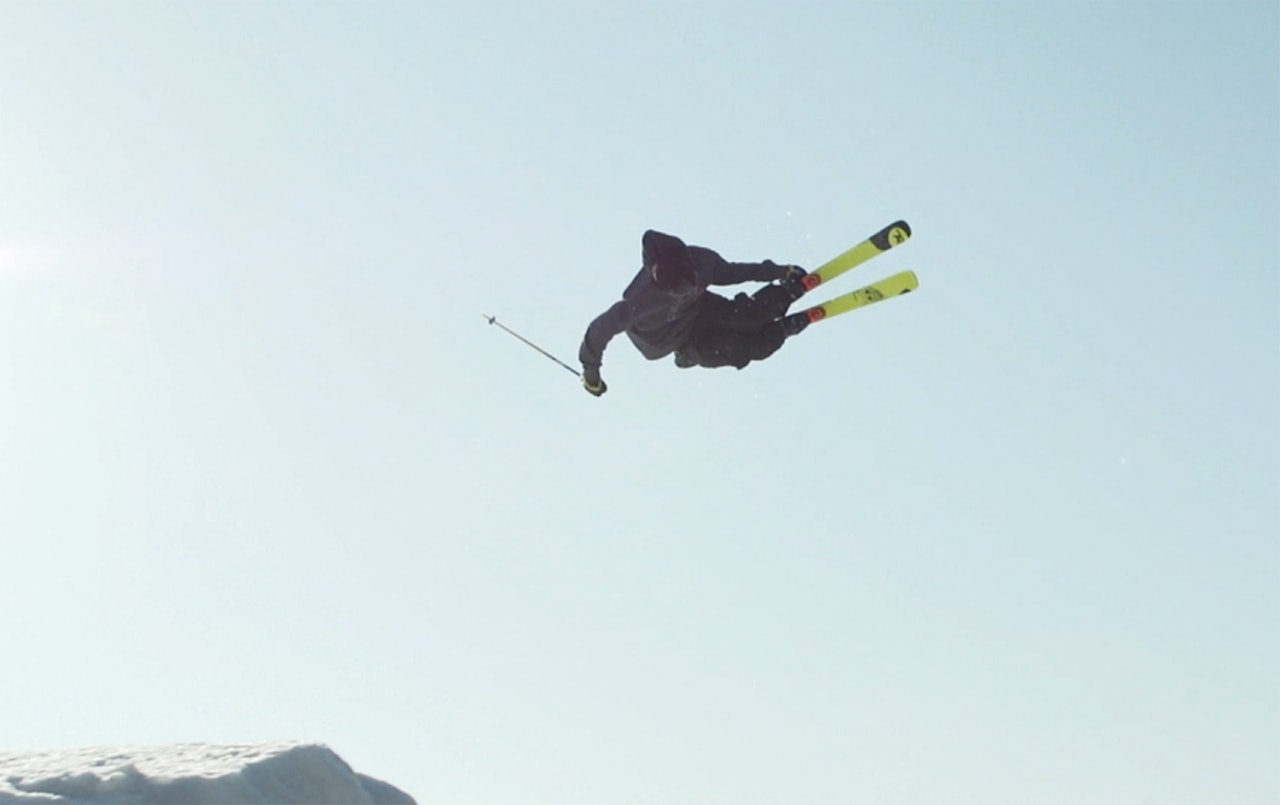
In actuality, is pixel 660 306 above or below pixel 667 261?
below

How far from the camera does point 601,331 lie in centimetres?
1002

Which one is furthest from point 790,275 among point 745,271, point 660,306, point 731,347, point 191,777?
point 191,777

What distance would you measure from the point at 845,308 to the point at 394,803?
6.56 meters

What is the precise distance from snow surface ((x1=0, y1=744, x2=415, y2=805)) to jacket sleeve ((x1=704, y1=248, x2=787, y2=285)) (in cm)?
535

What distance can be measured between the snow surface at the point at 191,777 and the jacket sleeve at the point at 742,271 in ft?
17.6

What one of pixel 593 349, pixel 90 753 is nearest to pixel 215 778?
pixel 90 753

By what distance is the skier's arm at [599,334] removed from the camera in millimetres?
9922

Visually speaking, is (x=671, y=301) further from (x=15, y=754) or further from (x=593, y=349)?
(x=15, y=754)

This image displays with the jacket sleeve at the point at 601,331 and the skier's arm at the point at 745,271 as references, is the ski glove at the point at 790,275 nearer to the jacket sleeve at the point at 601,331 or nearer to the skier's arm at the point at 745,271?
the skier's arm at the point at 745,271

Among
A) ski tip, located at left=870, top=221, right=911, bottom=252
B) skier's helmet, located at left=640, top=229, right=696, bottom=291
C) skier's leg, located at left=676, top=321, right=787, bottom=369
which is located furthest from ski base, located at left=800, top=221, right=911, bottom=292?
skier's helmet, located at left=640, top=229, right=696, bottom=291

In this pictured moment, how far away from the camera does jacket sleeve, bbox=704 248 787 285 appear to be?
10.2 m

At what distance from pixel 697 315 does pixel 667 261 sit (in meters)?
1.08

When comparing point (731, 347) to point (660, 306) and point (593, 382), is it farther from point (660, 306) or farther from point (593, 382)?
point (593, 382)

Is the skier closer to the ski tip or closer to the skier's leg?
the skier's leg
